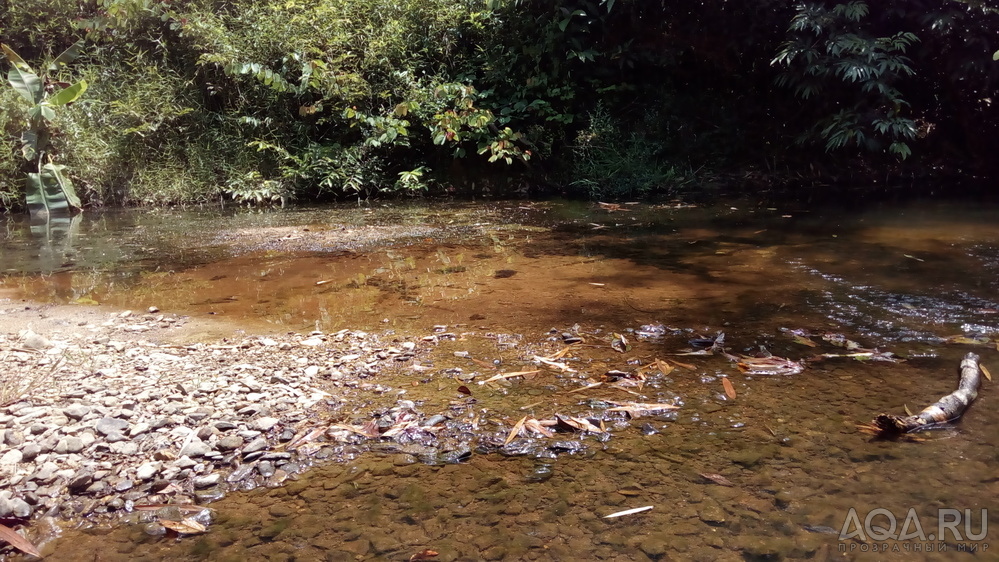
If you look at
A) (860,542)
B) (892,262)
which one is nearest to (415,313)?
(860,542)

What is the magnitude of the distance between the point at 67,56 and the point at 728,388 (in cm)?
946

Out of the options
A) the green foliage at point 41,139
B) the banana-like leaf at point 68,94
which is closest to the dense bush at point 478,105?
the green foliage at point 41,139

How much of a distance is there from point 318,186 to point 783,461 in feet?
23.5

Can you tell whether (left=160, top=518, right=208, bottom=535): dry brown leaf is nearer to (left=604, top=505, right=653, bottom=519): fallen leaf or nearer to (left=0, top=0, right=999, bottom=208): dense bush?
(left=604, top=505, right=653, bottom=519): fallen leaf

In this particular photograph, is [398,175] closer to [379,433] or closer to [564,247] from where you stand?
[564,247]

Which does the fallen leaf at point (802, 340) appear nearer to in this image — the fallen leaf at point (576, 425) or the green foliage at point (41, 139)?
the fallen leaf at point (576, 425)

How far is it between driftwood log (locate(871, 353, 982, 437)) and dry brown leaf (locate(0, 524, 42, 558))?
227cm

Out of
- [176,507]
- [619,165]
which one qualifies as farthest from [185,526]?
[619,165]

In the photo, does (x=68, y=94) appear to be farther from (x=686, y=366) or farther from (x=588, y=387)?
(x=686, y=366)

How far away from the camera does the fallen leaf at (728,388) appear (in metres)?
2.09

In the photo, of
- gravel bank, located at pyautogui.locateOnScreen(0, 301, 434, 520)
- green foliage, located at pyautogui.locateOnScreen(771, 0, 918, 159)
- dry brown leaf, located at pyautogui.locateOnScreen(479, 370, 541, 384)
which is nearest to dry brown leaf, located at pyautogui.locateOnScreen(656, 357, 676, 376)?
dry brown leaf, located at pyautogui.locateOnScreen(479, 370, 541, 384)

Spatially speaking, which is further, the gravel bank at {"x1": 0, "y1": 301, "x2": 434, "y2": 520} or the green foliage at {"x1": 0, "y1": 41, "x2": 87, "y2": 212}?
the green foliage at {"x1": 0, "y1": 41, "x2": 87, "y2": 212}

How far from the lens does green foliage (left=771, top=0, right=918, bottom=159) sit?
6480 mm

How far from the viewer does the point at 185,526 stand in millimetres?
1523
